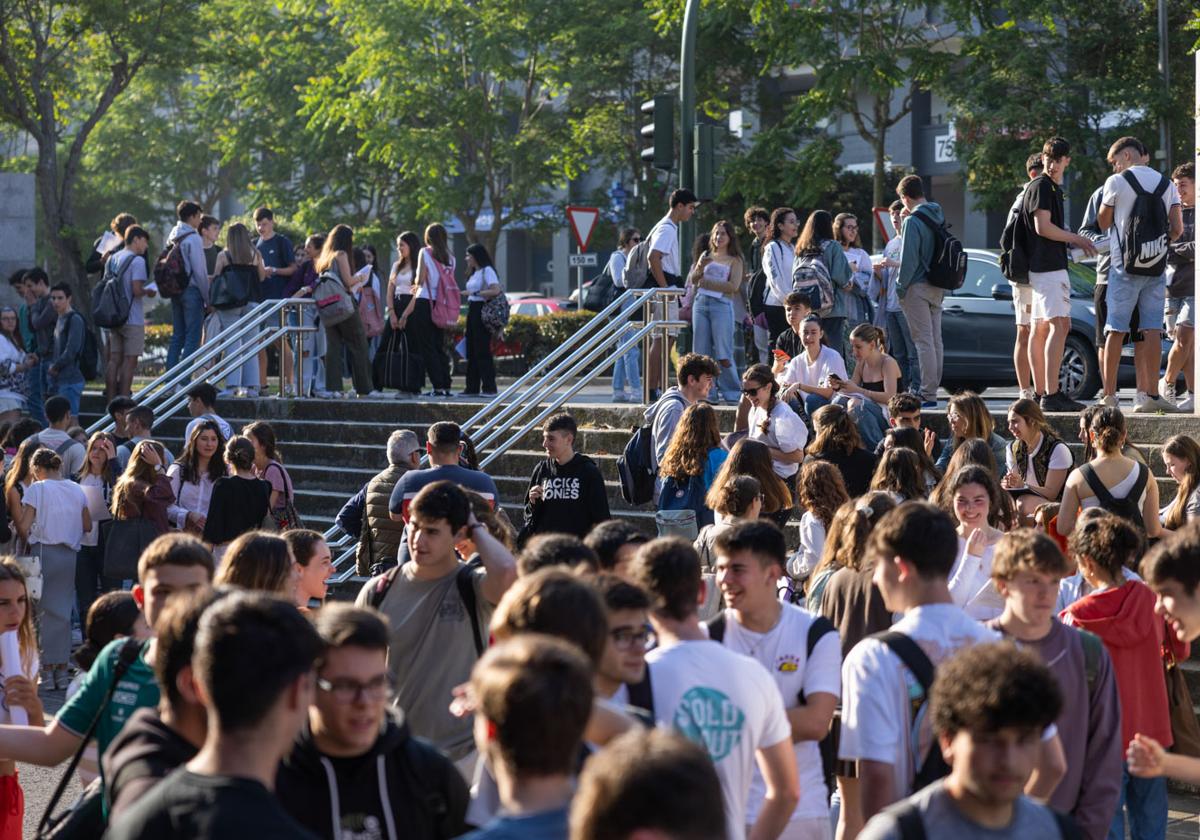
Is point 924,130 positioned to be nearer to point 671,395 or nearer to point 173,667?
point 671,395

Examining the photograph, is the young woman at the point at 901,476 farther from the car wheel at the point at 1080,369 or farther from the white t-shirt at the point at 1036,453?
the car wheel at the point at 1080,369

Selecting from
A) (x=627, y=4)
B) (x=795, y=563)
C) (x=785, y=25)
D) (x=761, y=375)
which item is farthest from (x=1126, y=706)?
(x=627, y=4)

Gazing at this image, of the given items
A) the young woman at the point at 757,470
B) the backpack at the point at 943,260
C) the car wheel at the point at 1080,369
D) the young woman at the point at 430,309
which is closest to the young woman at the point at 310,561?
the young woman at the point at 757,470

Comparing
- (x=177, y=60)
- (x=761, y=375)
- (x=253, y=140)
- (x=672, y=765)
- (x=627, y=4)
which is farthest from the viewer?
(x=253, y=140)

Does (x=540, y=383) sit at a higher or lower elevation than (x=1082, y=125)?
lower

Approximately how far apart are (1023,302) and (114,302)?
8484mm

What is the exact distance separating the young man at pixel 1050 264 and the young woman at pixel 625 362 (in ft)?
12.6

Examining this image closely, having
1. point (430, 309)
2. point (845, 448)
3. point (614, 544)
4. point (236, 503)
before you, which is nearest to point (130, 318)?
point (430, 309)

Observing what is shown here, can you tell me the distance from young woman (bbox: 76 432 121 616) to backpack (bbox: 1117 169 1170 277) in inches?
275

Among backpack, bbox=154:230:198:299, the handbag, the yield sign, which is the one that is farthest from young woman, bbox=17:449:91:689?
the yield sign

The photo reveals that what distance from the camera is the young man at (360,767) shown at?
3.74 m

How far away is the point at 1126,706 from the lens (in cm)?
589

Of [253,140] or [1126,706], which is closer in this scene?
[1126,706]

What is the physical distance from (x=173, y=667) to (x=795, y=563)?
4849mm
